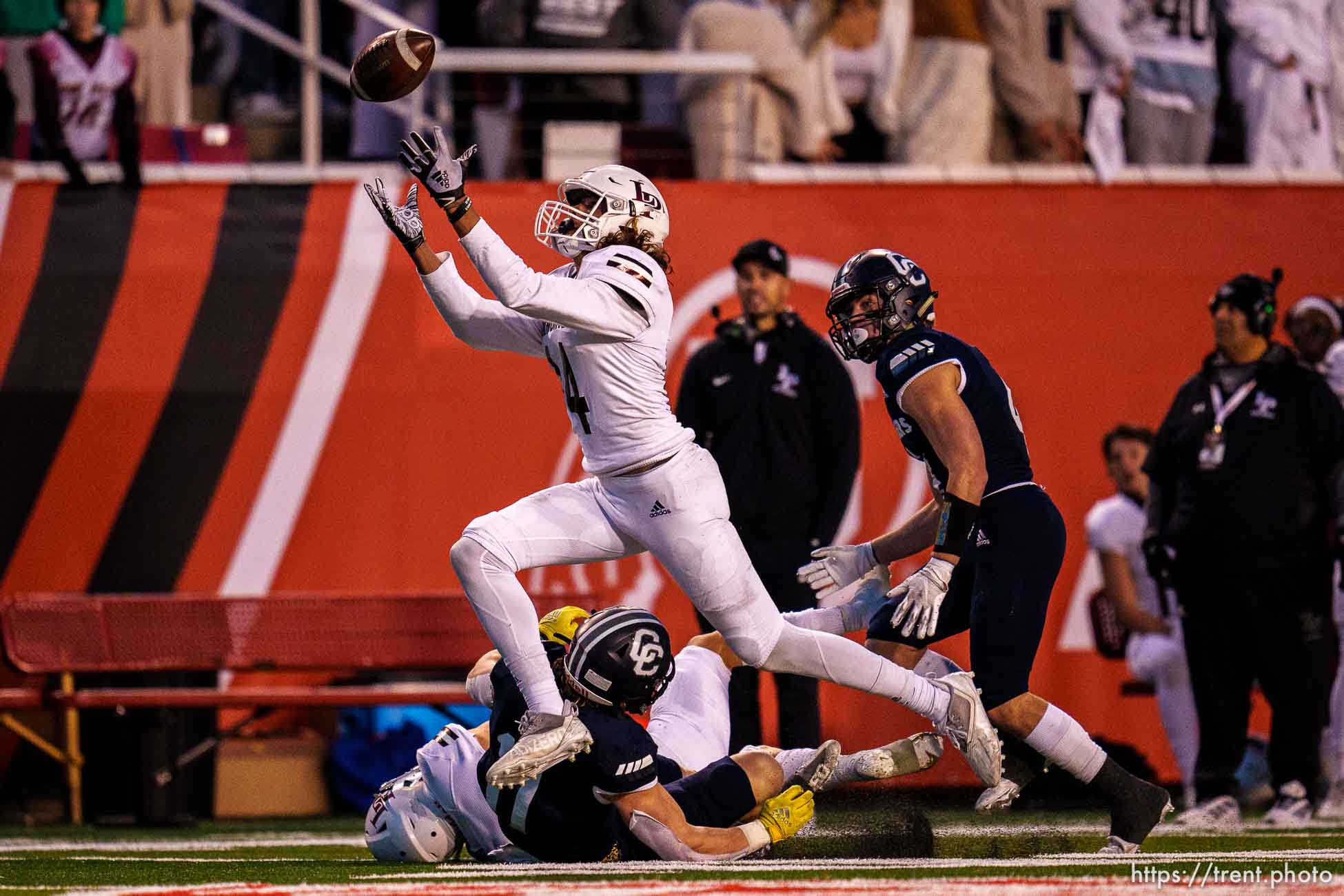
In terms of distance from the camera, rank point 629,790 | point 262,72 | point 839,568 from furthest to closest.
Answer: point 262,72
point 839,568
point 629,790

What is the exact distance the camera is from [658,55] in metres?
9.64

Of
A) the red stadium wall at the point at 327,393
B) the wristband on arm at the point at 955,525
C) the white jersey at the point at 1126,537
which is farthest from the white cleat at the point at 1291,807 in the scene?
the wristband on arm at the point at 955,525

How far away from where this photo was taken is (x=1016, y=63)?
10.2 metres

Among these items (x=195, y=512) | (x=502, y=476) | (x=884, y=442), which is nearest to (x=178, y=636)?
(x=195, y=512)

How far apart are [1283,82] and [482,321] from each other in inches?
243

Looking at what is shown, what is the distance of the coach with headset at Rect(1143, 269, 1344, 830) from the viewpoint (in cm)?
750

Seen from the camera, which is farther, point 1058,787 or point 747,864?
point 1058,787

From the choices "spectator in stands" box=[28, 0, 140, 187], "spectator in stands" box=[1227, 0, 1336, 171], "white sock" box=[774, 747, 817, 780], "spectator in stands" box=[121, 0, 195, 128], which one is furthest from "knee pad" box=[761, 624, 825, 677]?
"spectator in stands" box=[1227, 0, 1336, 171]

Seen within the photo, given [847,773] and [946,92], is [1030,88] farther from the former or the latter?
[847,773]

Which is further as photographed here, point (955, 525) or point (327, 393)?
point (327, 393)

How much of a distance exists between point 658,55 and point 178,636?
12.0 feet

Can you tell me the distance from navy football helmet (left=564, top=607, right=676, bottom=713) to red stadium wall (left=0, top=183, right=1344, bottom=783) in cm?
394

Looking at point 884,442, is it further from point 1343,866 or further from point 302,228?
point 1343,866

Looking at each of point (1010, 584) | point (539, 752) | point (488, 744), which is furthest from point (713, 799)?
point (1010, 584)
